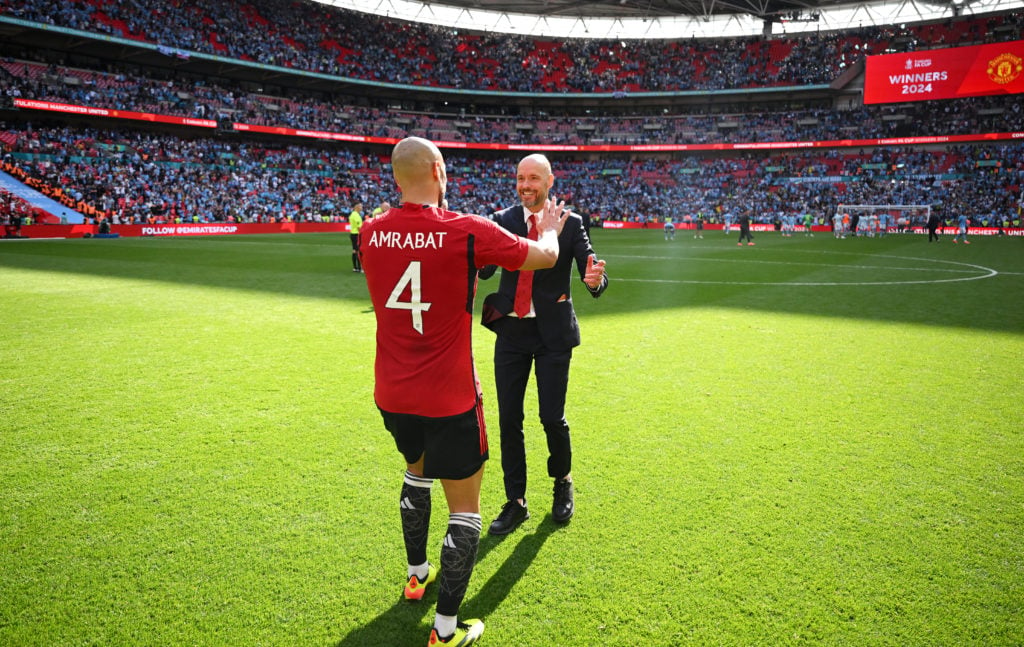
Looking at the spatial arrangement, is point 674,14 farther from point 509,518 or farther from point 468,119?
point 509,518

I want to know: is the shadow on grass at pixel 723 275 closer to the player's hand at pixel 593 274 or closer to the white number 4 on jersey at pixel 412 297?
the player's hand at pixel 593 274

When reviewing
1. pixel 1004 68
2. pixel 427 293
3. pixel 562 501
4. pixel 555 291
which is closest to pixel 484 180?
pixel 1004 68

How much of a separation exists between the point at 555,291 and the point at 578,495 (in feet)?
4.82

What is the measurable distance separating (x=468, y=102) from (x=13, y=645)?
226ft

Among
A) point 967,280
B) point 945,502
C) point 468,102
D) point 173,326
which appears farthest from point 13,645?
point 468,102

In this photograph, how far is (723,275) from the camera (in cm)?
1653

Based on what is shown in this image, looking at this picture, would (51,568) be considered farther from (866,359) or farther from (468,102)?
(468,102)

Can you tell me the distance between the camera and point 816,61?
59.5 metres

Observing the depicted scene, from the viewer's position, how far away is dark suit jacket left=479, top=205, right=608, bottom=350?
3748 millimetres

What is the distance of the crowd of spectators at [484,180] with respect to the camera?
125 feet

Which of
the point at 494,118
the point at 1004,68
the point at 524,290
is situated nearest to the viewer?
the point at 524,290

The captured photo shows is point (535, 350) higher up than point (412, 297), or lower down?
lower down

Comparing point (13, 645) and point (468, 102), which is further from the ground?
point (468, 102)

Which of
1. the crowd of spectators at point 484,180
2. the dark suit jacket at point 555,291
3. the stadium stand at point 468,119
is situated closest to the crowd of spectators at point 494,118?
the stadium stand at point 468,119
